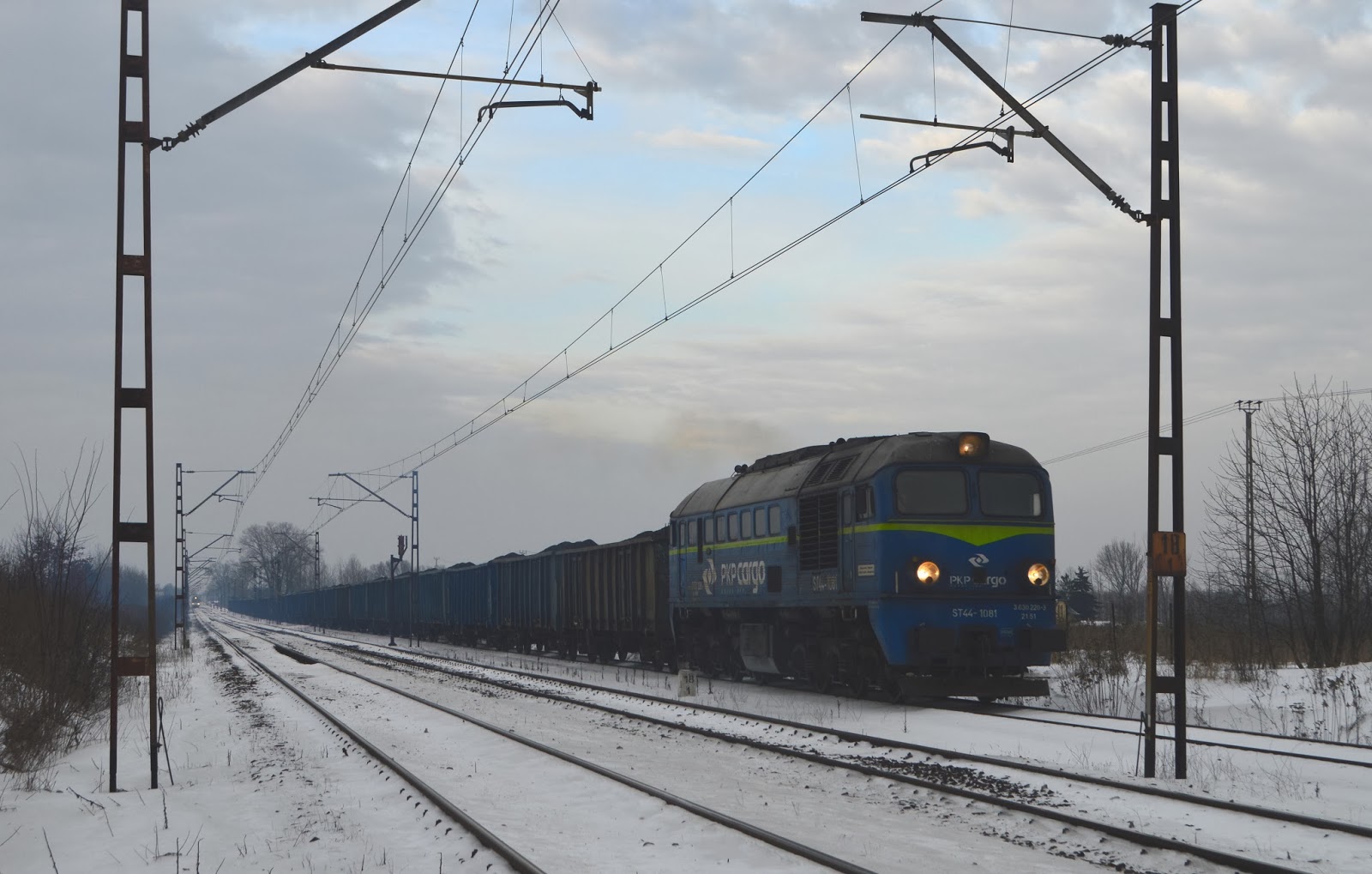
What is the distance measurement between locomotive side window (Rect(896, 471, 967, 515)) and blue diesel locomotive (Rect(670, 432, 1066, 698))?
0.02m

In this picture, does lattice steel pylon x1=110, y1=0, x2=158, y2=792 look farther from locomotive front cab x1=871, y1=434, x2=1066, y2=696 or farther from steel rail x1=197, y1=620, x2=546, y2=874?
locomotive front cab x1=871, y1=434, x2=1066, y2=696

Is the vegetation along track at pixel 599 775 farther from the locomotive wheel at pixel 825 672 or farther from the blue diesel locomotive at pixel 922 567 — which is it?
the locomotive wheel at pixel 825 672

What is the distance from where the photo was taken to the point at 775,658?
72.1ft

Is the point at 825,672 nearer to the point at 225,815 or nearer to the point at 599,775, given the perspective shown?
the point at 599,775

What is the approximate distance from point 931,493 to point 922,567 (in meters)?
1.14

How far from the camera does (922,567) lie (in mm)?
17875

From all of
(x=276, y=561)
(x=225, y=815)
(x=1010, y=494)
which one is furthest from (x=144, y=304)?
(x=276, y=561)

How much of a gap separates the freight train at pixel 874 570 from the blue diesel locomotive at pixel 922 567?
2cm

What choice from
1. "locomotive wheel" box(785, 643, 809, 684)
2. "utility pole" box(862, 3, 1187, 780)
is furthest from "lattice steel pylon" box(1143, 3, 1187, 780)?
"locomotive wheel" box(785, 643, 809, 684)

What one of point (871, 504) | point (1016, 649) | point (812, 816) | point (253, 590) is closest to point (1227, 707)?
point (1016, 649)

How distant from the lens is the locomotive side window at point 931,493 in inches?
715

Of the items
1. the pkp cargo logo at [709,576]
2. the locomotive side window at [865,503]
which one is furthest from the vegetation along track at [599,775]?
the pkp cargo logo at [709,576]

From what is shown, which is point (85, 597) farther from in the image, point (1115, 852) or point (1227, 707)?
point (1227, 707)

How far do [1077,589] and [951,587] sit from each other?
64.5 metres
